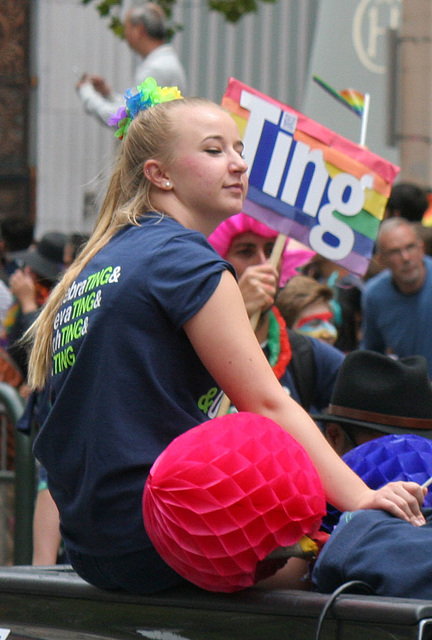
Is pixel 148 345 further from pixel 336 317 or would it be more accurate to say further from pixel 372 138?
pixel 372 138

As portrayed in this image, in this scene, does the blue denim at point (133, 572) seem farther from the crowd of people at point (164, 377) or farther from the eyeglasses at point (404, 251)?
the eyeglasses at point (404, 251)

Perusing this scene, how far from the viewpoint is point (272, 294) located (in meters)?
3.99

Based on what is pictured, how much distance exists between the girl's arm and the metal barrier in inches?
123

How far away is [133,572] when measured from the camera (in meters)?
2.52

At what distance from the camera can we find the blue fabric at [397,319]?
622cm

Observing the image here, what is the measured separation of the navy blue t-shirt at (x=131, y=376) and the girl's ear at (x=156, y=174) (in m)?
0.18

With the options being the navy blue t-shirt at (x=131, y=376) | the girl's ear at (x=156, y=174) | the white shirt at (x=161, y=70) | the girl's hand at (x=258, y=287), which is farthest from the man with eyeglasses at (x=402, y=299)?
the navy blue t-shirt at (x=131, y=376)

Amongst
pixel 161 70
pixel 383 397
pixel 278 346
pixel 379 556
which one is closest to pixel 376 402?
pixel 383 397

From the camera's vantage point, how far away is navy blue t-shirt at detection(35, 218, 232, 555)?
8.22ft

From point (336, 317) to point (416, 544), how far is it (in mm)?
4295

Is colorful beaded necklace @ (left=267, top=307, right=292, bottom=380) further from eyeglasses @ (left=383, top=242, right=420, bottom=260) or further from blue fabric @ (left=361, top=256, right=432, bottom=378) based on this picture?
eyeglasses @ (left=383, top=242, right=420, bottom=260)

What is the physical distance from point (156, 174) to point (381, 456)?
0.87 m

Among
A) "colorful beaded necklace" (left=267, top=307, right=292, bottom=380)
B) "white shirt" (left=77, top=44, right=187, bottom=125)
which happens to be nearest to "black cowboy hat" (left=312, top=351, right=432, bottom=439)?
"colorful beaded necklace" (left=267, top=307, right=292, bottom=380)

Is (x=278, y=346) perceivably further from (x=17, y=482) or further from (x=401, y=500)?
(x=17, y=482)
